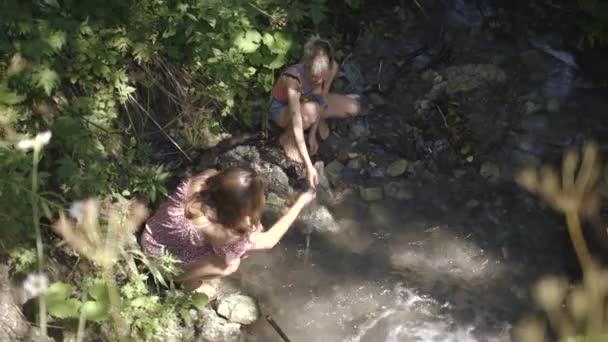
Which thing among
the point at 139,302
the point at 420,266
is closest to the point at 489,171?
the point at 420,266

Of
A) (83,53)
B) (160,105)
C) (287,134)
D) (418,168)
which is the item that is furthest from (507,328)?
(83,53)

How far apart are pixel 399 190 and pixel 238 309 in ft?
4.93

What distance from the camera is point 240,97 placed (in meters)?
4.84

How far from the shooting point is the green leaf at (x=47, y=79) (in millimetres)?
3566

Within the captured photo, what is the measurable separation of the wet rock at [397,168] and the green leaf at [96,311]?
241 centimetres

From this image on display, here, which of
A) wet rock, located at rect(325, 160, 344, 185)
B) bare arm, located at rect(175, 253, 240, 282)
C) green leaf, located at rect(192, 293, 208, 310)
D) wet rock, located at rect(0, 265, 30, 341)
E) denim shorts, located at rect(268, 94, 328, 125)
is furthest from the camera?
wet rock, located at rect(325, 160, 344, 185)

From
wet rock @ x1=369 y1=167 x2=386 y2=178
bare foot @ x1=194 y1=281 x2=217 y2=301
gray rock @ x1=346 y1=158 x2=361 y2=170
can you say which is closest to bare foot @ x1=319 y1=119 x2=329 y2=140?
gray rock @ x1=346 y1=158 x2=361 y2=170

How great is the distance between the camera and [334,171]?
4859mm

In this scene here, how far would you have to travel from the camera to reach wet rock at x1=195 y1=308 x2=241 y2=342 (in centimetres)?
392

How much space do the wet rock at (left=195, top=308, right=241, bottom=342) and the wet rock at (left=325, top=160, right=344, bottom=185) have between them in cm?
133

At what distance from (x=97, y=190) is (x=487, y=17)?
3657 millimetres

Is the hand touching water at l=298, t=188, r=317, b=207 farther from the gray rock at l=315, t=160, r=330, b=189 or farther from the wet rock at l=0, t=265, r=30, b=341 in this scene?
the wet rock at l=0, t=265, r=30, b=341

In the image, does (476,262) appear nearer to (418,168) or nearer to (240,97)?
(418,168)

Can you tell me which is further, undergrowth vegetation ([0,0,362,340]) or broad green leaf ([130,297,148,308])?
broad green leaf ([130,297,148,308])
